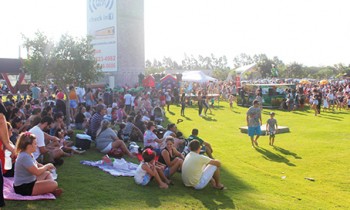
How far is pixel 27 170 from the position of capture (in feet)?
20.0

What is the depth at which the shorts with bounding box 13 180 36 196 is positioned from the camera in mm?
6258

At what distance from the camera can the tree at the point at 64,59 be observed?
14906mm

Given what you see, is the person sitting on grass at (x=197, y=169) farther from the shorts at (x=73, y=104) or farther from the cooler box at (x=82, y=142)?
the shorts at (x=73, y=104)

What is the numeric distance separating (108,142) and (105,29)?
2808 centimetres

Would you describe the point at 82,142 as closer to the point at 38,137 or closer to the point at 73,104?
the point at 38,137

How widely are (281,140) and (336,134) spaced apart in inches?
114

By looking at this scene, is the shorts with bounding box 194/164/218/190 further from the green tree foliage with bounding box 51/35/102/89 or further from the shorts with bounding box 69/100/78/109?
the shorts with bounding box 69/100/78/109

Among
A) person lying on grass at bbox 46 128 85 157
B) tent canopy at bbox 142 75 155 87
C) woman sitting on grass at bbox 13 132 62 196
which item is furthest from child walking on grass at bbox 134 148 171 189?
tent canopy at bbox 142 75 155 87

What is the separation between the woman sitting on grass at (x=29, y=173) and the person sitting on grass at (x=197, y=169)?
2641 mm

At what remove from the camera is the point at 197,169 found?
25.4 feet

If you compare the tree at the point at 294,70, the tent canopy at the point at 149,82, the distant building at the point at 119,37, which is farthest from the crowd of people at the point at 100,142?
the tree at the point at 294,70

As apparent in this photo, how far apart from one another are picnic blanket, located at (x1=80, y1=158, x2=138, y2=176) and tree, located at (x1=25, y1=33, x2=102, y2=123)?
6.91m

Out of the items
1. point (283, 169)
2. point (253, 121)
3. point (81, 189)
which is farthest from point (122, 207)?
point (253, 121)

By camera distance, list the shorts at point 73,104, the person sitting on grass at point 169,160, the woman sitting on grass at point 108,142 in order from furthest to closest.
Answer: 1. the shorts at point 73,104
2. the woman sitting on grass at point 108,142
3. the person sitting on grass at point 169,160
